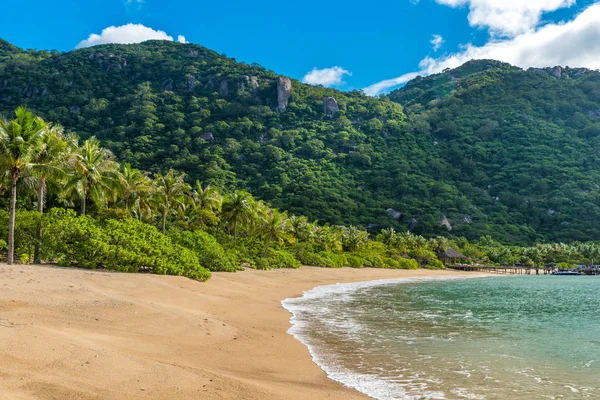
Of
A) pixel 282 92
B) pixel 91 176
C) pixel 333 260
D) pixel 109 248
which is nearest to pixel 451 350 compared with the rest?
pixel 109 248

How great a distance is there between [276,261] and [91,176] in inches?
828

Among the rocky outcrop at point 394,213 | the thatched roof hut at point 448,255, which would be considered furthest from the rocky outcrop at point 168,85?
the thatched roof hut at point 448,255

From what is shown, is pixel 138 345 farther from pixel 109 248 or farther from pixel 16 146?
pixel 16 146

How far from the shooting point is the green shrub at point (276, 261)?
139 ft

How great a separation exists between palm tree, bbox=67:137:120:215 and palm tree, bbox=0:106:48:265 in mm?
5630

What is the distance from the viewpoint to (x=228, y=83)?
15700 centimetres

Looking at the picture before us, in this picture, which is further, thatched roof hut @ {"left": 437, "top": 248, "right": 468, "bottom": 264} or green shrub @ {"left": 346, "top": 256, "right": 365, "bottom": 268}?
thatched roof hut @ {"left": 437, "top": 248, "right": 468, "bottom": 264}

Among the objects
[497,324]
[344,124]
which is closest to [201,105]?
[344,124]

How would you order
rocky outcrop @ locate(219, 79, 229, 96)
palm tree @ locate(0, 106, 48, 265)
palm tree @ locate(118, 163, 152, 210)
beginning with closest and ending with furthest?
1. palm tree @ locate(0, 106, 48, 265)
2. palm tree @ locate(118, 163, 152, 210)
3. rocky outcrop @ locate(219, 79, 229, 96)

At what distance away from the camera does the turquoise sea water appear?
31.0ft

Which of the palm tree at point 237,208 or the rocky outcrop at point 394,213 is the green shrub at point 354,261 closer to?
the palm tree at point 237,208

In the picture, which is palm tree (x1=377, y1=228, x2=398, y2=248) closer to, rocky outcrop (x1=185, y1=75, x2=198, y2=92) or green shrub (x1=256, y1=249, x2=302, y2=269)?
green shrub (x1=256, y1=249, x2=302, y2=269)

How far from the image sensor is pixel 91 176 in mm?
30422

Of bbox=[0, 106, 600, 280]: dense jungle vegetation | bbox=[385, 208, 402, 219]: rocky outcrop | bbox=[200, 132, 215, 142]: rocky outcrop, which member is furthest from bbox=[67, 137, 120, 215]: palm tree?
bbox=[200, 132, 215, 142]: rocky outcrop
